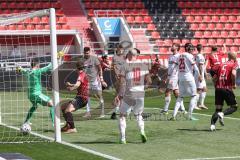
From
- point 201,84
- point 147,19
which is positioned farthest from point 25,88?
point 147,19

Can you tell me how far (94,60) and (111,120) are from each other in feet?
5.87

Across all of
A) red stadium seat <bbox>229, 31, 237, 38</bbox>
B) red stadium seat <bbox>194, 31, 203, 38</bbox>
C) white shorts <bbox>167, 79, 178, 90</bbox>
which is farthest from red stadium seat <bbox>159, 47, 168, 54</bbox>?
white shorts <bbox>167, 79, 178, 90</bbox>

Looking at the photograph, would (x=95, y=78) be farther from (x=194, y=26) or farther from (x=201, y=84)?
(x=194, y=26)

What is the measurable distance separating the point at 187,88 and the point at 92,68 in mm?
2835

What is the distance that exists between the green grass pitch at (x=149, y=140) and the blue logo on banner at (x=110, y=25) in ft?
67.5

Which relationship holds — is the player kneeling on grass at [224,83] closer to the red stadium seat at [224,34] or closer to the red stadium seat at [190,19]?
the red stadium seat at [224,34]

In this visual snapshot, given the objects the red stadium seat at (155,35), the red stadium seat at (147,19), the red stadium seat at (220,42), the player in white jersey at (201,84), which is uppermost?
the red stadium seat at (147,19)

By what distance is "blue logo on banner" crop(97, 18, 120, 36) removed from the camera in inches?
1527

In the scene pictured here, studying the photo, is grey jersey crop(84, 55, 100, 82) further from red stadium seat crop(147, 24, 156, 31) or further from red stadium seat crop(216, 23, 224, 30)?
red stadium seat crop(216, 23, 224, 30)

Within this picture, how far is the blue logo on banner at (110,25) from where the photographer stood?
3878cm

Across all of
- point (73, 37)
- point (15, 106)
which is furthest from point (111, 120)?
point (73, 37)

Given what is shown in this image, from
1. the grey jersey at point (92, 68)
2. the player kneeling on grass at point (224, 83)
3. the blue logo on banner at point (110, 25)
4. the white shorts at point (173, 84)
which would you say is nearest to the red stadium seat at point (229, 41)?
the blue logo on banner at point (110, 25)

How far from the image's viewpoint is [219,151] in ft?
38.7

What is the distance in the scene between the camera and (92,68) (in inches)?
729
